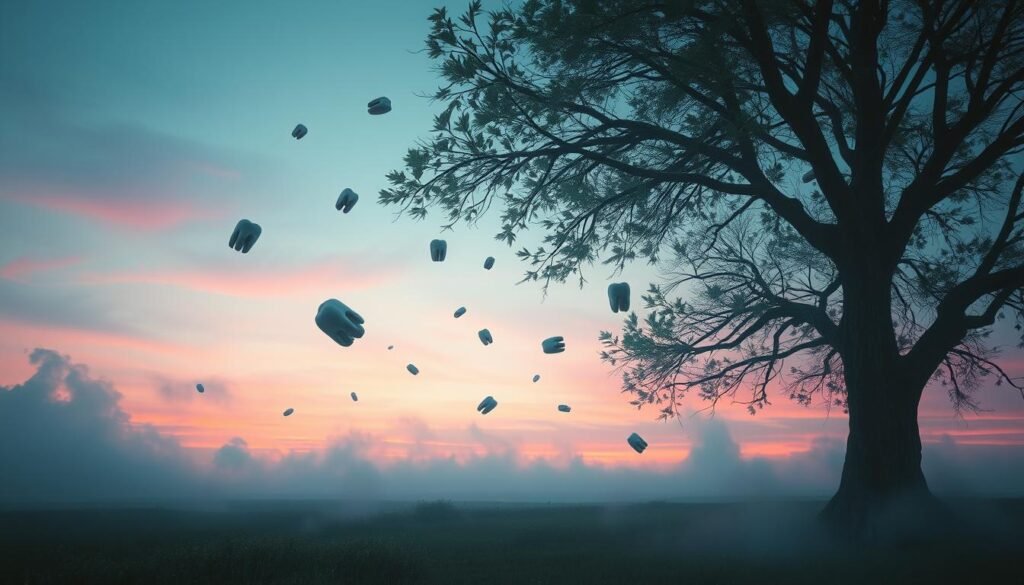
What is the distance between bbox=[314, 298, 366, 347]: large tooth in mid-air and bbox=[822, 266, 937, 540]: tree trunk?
35.2 ft

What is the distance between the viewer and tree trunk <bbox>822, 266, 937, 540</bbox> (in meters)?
11.8

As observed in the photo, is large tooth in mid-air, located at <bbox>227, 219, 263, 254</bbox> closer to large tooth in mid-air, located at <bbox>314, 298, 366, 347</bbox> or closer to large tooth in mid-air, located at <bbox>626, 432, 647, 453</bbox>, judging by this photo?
large tooth in mid-air, located at <bbox>314, 298, 366, 347</bbox>

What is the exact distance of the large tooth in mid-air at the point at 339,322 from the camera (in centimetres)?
1125

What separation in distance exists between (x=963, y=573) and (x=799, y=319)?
25.4 feet

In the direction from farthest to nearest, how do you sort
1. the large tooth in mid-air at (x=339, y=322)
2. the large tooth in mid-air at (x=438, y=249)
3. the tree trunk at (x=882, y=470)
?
the large tooth in mid-air at (x=438, y=249), the tree trunk at (x=882, y=470), the large tooth in mid-air at (x=339, y=322)

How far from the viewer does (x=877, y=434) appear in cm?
1214

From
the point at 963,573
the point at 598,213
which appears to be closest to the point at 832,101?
the point at 598,213

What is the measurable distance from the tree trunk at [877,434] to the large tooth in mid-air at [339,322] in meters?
10.7

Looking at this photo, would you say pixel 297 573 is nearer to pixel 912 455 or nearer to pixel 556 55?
pixel 556 55

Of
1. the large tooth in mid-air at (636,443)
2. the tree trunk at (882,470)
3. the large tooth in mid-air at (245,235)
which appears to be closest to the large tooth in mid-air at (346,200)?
the large tooth in mid-air at (245,235)

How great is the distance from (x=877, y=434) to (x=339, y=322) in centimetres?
1151

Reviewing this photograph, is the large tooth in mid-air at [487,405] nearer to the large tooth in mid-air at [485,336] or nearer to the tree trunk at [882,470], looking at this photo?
the large tooth in mid-air at [485,336]

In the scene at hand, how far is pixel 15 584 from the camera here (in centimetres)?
894

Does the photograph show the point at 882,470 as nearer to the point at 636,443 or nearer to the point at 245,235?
the point at 636,443
